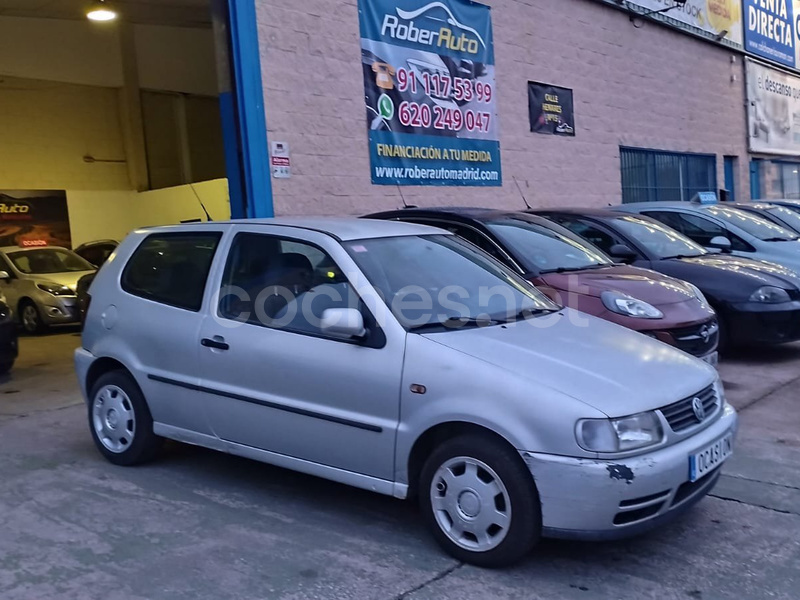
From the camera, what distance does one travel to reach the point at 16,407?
729 centimetres

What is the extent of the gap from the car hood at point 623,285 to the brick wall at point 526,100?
4.35m

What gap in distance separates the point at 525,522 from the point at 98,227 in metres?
17.1

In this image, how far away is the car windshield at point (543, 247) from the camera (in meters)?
6.80

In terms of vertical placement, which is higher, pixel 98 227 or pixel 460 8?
pixel 460 8

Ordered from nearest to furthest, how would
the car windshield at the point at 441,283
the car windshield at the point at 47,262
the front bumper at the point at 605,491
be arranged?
1. the front bumper at the point at 605,491
2. the car windshield at the point at 441,283
3. the car windshield at the point at 47,262

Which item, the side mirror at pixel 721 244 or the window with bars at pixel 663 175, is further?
the window with bars at pixel 663 175

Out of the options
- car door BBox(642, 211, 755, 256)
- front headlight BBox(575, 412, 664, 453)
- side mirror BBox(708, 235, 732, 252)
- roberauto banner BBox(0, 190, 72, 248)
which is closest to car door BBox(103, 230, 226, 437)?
front headlight BBox(575, 412, 664, 453)

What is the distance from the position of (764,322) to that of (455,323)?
4.77m

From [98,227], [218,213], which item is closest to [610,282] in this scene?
[218,213]

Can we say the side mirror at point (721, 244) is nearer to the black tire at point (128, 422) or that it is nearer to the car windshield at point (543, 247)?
the car windshield at point (543, 247)

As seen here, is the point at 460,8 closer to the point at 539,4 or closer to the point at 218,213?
the point at 539,4

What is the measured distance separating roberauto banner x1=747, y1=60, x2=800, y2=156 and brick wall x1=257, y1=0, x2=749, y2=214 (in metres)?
0.76

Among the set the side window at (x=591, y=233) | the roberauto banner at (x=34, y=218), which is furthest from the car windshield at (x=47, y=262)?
the side window at (x=591, y=233)

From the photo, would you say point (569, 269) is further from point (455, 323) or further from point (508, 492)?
point (508, 492)
